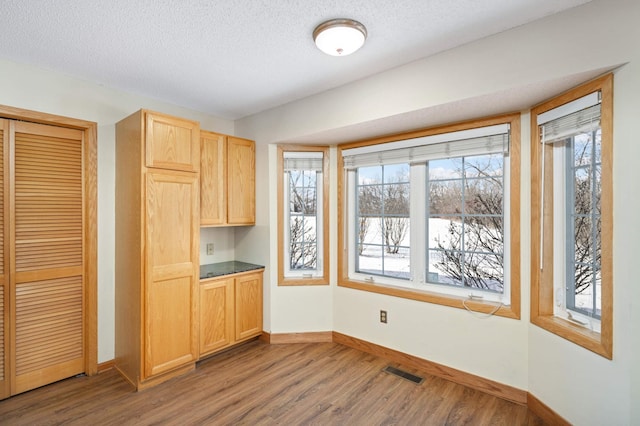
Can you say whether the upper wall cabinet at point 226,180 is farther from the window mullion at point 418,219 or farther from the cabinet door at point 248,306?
the window mullion at point 418,219

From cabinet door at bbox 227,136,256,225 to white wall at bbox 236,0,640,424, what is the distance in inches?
6.3

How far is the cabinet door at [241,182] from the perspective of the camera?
338cm

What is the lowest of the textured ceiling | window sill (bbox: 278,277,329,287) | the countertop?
window sill (bbox: 278,277,329,287)

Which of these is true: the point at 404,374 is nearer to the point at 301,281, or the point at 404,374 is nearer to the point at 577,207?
the point at 301,281

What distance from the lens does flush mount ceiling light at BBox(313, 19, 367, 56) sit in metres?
1.88

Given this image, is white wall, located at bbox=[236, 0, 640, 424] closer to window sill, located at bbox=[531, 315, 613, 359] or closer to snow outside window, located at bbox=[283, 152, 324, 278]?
window sill, located at bbox=[531, 315, 613, 359]

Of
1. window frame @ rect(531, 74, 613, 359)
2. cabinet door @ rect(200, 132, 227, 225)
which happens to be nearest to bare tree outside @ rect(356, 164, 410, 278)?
window frame @ rect(531, 74, 613, 359)

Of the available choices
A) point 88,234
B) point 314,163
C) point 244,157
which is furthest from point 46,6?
point 314,163

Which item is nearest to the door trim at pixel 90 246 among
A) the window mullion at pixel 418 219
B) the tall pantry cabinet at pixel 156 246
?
the tall pantry cabinet at pixel 156 246

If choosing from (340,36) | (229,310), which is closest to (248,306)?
(229,310)

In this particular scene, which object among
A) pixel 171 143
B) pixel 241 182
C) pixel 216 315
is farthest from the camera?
pixel 241 182

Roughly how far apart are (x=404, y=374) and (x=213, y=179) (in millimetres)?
2534

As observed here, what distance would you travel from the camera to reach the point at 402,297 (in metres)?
2.96

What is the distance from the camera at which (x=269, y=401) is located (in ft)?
Answer: 7.80
